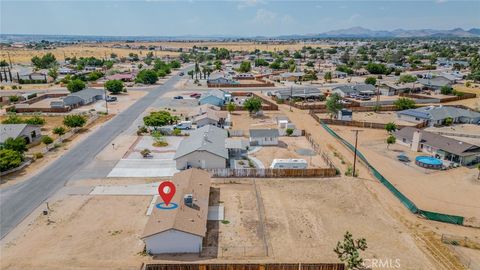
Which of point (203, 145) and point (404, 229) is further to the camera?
point (203, 145)

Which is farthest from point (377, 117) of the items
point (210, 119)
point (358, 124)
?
point (210, 119)

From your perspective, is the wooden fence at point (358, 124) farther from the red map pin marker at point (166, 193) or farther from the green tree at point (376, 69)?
the green tree at point (376, 69)

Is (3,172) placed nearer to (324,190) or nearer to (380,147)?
(324,190)

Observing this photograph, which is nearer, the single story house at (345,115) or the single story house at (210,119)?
the single story house at (210,119)

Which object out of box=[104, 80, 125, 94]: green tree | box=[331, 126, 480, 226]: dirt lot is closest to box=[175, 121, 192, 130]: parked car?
box=[331, 126, 480, 226]: dirt lot

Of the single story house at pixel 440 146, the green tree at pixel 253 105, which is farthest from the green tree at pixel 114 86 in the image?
the single story house at pixel 440 146

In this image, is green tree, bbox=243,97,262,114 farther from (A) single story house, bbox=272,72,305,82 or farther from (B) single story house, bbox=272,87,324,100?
(A) single story house, bbox=272,72,305,82

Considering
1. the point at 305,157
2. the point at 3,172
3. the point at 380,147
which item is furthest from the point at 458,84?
the point at 3,172
